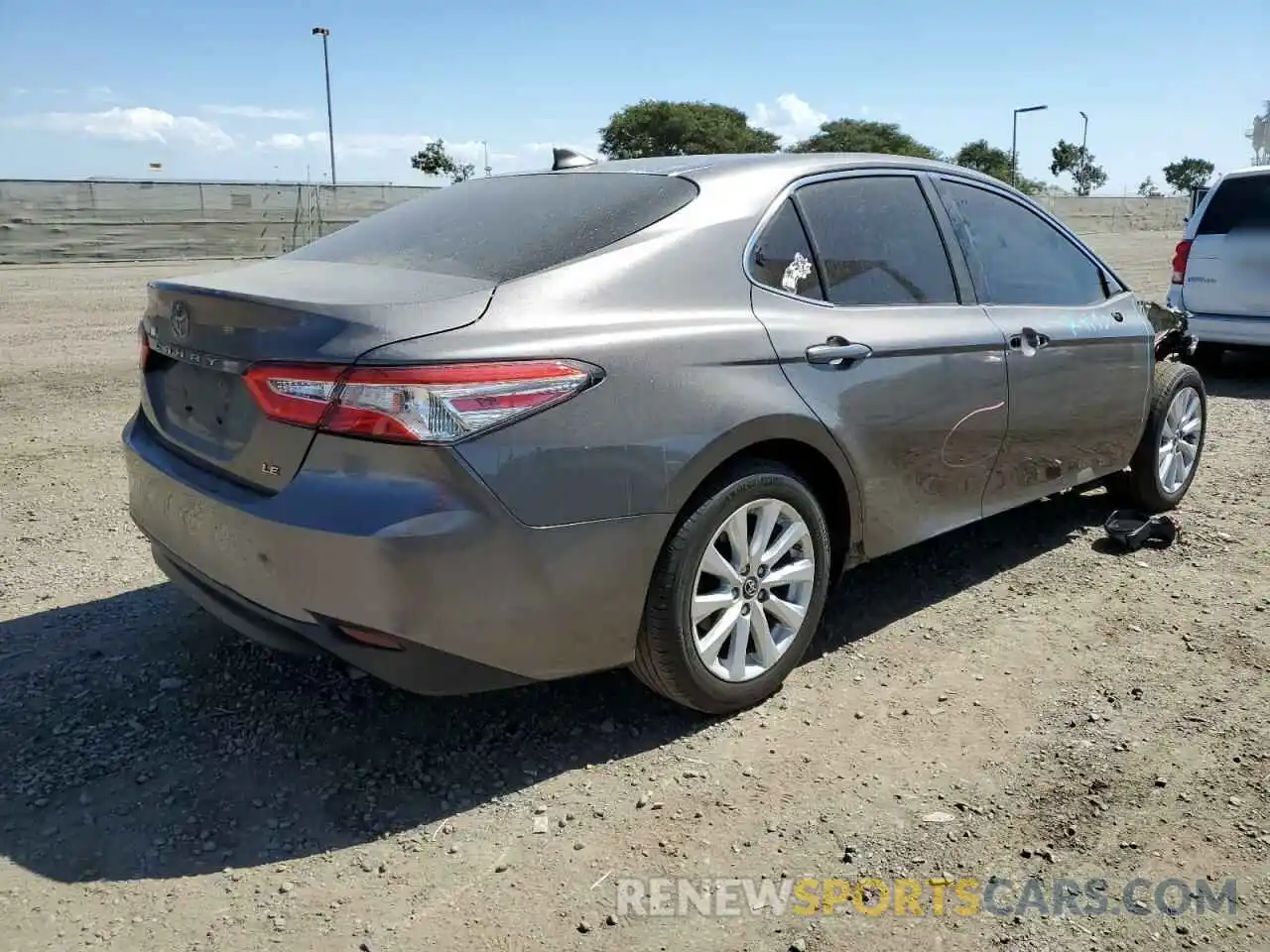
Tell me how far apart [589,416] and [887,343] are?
4.10 ft

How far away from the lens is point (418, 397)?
2545 mm

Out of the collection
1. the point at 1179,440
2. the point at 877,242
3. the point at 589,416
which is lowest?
the point at 1179,440

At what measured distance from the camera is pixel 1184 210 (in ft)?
163

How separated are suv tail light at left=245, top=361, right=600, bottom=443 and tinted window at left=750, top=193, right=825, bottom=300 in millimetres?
901

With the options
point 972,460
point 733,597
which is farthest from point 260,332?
point 972,460

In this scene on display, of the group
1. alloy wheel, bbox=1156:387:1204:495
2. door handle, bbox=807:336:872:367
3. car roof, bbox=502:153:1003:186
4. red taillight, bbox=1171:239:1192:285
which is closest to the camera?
door handle, bbox=807:336:872:367

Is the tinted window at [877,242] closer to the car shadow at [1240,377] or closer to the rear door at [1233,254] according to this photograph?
the car shadow at [1240,377]

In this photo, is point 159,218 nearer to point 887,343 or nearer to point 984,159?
point 887,343

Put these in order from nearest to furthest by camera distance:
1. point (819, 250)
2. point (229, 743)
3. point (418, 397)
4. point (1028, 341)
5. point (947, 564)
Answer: point (418, 397) < point (229, 743) < point (819, 250) < point (1028, 341) < point (947, 564)

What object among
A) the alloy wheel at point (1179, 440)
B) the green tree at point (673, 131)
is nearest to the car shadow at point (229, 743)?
the alloy wheel at point (1179, 440)

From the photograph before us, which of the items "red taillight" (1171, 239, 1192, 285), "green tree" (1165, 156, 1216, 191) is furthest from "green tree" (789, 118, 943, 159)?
"red taillight" (1171, 239, 1192, 285)

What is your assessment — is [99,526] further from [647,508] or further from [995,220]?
[995,220]

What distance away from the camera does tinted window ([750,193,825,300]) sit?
10.8 ft

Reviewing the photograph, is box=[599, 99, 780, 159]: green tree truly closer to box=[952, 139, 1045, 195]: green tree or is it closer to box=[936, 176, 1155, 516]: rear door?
box=[952, 139, 1045, 195]: green tree
